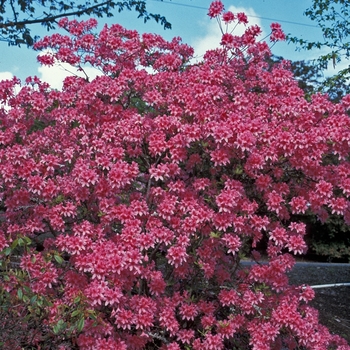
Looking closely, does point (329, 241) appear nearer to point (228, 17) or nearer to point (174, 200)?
point (228, 17)

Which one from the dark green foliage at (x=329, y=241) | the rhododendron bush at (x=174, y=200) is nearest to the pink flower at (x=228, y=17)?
the rhododendron bush at (x=174, y=200)

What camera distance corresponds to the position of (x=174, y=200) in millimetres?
4336

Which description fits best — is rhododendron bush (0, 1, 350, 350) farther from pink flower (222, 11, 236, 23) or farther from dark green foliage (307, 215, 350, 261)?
dark green foliage (307, 215, 350, 261)

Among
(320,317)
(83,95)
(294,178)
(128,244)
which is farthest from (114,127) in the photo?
(320,317)

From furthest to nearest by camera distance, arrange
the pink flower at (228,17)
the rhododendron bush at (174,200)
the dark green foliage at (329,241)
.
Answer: the dark green foliage at (329,241) → the pink flower at (228,17) → the rhododendron bush at (174,200)

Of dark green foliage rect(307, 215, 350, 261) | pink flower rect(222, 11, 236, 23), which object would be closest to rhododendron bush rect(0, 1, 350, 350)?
pink flower rect(222, 11, 236, 23)

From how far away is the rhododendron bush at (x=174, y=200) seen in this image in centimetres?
428

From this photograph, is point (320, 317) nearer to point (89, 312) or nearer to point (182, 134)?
point (182, 134)

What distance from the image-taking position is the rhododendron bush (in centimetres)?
428

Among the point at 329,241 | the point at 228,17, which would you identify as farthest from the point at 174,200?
the point at 329,241

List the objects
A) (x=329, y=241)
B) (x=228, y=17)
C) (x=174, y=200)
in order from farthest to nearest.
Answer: (x=329, y=241) → (x=228, y=17) → (x=174, y=200)

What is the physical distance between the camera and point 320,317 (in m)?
7.50

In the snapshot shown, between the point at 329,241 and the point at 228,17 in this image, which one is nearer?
the point at 228,17

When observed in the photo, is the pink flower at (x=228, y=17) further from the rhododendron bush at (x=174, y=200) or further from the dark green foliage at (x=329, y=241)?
the dark green foliage at (x=329, y=241)
